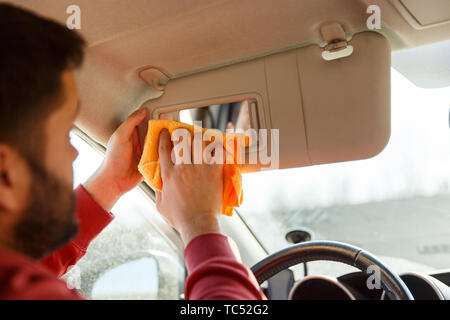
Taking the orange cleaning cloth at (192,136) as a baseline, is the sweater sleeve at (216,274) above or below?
below

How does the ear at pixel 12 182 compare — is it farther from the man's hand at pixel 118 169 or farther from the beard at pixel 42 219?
the man's hand at pixel 118 169

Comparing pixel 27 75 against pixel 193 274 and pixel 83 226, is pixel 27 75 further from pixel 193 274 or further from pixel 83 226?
pixel 83 226

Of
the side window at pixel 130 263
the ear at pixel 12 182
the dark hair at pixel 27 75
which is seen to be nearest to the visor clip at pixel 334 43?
the dark hair at pixel 27 75

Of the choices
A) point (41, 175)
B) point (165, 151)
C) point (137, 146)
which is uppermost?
point (137, 146)

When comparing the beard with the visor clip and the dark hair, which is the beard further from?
the visor clip

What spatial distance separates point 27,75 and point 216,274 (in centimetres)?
40

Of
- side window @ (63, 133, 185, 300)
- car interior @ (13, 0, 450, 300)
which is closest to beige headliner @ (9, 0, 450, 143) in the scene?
car interior @ (13, 0, 450, 300)

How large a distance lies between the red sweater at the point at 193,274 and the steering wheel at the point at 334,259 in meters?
0.40

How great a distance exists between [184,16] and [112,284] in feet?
4.14

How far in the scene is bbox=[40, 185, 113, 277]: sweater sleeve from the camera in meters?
1.24

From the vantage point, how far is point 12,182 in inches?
25.2

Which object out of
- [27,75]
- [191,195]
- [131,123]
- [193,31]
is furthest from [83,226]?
[27,75]

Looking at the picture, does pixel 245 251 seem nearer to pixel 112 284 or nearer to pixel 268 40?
pixel 112 284

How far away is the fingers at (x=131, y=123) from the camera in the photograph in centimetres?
134
